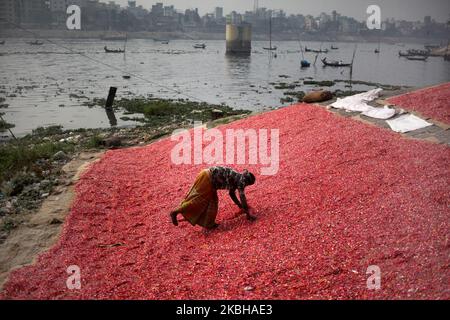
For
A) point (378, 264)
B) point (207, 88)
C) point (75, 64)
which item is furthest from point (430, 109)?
point (75, 64)

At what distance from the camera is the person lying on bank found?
7.18 meters

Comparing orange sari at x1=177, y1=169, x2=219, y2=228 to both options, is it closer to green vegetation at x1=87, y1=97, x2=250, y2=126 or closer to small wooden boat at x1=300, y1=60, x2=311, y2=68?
green vegetation at x1=87, y1=97, x2=250, y2=126

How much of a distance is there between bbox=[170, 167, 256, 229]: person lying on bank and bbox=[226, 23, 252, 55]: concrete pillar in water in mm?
89456

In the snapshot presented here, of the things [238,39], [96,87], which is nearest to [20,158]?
[96,87]

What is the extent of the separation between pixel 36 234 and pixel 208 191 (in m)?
3.60

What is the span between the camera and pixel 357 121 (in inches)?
473

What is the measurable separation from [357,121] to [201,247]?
7.32m

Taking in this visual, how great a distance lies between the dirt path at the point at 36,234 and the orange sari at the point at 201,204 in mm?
2656

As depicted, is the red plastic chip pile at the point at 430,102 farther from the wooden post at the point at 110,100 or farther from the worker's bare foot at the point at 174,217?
the wooden post at the point at 110,100

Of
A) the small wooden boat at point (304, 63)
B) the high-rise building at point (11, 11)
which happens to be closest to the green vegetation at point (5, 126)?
the small wooden boat at point (304, 63)

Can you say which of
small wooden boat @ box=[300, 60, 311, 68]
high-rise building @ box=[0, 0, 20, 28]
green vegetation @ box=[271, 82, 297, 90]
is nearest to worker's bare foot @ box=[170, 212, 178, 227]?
green vegetation @ box=[271, 82, 297, 90]

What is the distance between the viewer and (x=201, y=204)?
730 centimetres

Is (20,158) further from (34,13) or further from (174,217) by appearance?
(34,13)
